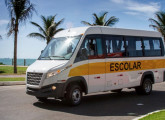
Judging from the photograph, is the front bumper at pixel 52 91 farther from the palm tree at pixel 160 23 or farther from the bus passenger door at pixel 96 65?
the palm tree at pixel 160 23

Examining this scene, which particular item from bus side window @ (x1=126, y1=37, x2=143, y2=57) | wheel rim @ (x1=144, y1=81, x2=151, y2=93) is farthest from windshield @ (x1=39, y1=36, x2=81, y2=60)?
wheel rim @ (x1=144, y1=81, x2=151, y2=93)

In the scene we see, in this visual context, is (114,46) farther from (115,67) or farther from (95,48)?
(95,48)

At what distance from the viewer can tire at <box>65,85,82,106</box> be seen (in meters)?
9.30

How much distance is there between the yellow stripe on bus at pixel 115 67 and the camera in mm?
9645

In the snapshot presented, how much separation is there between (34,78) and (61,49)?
1449 millimetres

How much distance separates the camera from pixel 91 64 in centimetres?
1002

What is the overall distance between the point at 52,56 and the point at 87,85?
1649 mm

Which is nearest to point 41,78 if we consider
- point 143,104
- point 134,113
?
point 134,113

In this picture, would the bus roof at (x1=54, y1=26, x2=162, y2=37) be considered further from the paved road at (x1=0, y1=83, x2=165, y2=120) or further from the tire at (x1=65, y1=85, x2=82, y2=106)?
the paved road at (x1=0, y1=83, x2=165, y2=120)

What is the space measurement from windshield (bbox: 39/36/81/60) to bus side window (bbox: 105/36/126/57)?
1.59 meters

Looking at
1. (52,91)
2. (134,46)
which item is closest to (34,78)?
(52,91)

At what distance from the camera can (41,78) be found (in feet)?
29.8

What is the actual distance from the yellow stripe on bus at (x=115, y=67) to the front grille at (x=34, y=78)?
3.54 ft

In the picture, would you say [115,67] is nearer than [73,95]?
No
